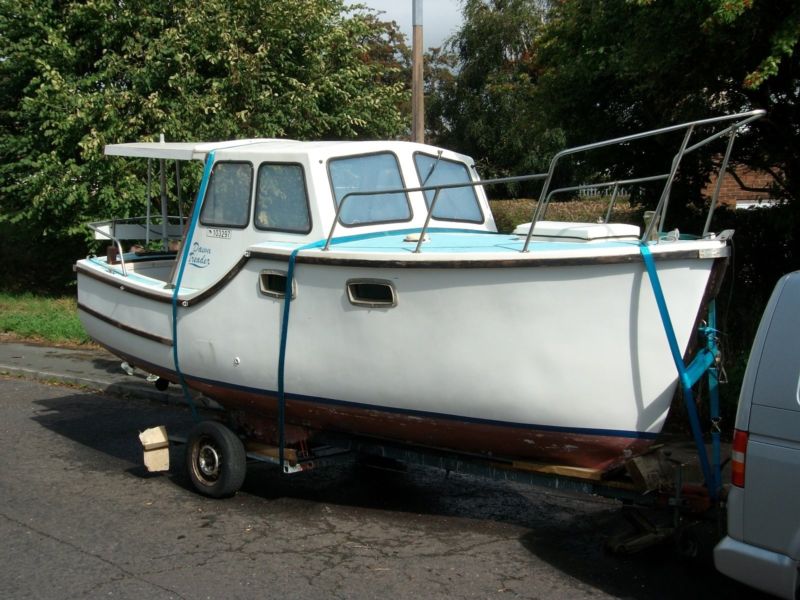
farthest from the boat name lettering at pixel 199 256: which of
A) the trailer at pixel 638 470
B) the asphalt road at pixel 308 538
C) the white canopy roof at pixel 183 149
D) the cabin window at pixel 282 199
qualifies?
the asphalt road at pixel 308 538

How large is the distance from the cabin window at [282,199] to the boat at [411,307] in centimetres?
A: 1

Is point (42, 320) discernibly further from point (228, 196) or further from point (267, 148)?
point (267, 148)

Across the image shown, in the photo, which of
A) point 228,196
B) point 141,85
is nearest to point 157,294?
point 228,196

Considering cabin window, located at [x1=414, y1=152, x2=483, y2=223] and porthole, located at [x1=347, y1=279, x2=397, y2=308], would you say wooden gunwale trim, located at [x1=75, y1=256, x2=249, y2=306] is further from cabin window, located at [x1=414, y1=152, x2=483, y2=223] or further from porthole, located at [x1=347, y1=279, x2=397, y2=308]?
cabin window, located at [x1=414, y1=152, x2=483, y2=223]

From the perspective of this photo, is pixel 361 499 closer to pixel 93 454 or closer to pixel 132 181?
pixel 93 454

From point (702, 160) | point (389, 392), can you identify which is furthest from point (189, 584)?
point (702, 160)

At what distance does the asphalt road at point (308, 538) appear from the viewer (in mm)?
5484

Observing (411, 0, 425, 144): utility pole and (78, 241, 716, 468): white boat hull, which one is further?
(411, 0, 425, 144): utility pole

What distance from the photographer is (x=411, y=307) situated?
5848 millimetres

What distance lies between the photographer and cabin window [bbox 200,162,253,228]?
716cm

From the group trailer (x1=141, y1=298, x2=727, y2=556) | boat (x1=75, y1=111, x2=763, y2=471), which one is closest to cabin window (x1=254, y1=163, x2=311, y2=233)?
boat (x1=75, y1=111, x2=763, y2=471)

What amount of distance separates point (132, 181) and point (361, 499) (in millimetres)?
9369

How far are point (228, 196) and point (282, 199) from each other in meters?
0.53

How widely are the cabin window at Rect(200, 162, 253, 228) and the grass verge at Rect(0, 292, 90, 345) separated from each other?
777 centimetres
